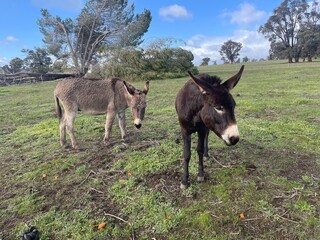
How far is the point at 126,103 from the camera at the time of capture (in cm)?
535

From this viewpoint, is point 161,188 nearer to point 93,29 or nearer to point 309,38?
point 93,29

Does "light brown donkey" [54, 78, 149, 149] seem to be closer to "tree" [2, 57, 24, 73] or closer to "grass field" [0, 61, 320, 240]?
"grass field" [0, 61, 320, 240]

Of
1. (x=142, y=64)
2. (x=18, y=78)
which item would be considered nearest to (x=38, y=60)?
(x=18, y=78)

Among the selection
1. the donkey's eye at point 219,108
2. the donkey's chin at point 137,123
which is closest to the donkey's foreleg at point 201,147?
the donkey's eye at point 219,108

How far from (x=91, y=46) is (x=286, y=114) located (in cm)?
3042

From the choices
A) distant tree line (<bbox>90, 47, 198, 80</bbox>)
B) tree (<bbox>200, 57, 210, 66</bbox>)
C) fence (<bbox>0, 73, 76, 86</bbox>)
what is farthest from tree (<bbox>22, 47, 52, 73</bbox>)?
tree (<bbox>200, 57, 210, 66</bbox>)

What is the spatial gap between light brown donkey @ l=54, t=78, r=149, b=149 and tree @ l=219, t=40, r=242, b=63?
289 feet

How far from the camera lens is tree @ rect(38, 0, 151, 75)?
96.5ft

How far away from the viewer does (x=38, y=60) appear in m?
41.2

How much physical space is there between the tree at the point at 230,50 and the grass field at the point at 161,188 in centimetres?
8704

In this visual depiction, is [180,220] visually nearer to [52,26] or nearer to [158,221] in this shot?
[158,221]

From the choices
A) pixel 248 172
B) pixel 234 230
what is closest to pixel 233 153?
pixel 248 172

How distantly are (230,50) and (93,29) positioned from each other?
220 ft

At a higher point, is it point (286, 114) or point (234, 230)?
point (286, 114)
